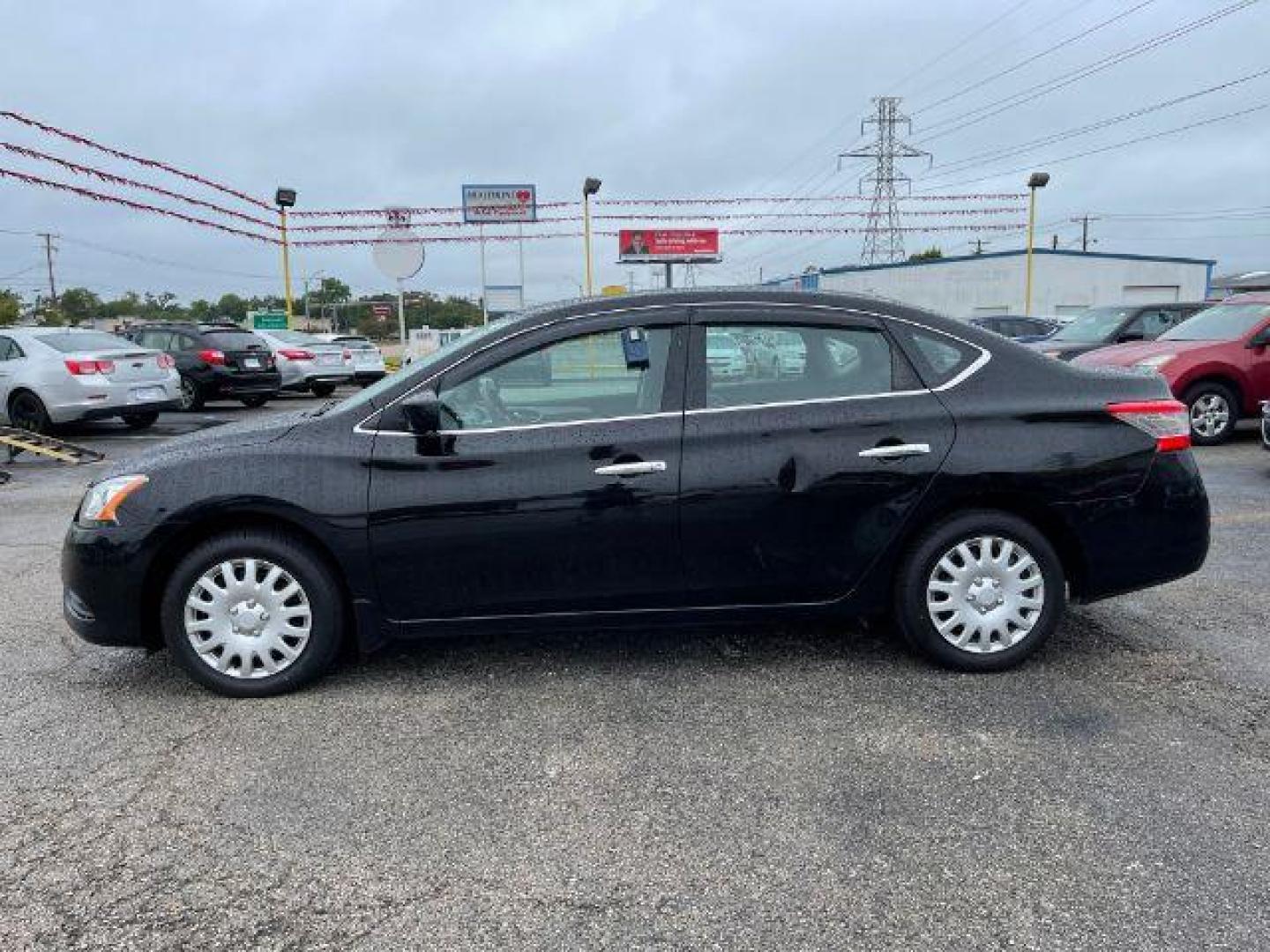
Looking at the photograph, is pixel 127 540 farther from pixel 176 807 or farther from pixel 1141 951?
pixel 1141 951

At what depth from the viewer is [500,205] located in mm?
22594

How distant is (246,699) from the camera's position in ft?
12.7

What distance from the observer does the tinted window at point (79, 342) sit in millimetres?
12141

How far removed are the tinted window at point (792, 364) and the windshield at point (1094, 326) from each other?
35.2ft

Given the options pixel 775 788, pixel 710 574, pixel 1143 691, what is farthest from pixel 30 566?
pixel 1143 691

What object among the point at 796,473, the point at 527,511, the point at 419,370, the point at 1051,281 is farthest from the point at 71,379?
the point at 1051,281

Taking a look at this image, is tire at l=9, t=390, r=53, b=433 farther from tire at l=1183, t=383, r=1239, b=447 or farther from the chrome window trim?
tire at l=1183, t=383, r=1239, b=447

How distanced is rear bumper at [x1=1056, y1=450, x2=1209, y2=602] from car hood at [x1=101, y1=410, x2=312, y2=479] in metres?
3.21

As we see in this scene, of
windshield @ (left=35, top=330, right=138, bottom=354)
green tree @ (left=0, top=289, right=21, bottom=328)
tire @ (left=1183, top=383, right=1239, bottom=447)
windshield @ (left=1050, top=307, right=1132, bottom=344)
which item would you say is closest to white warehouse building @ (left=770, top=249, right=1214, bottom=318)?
windshield @ (left=1050, top=307, right=1132, bottom=344)

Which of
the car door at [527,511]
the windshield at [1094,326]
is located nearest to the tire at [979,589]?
the car door at [527,511]

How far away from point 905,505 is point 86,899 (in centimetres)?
302

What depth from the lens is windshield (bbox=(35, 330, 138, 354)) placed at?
12148 mm

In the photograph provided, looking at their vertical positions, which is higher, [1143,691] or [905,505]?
[905,505]

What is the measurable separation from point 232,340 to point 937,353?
14.8m
